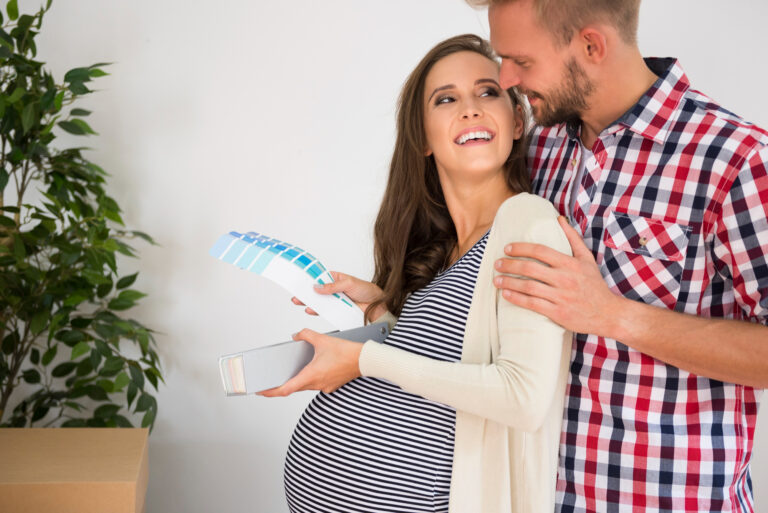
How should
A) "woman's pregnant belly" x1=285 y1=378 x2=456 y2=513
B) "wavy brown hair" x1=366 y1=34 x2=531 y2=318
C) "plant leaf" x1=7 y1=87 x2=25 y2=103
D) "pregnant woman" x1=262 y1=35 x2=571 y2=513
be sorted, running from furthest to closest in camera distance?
"plant leaf" x1=7 y1=87 x2=25 y2=103 → "wavy brown hair" x1=366 y1=34 x2=531 y2=318 → "woman's pregnant belly" x1=285 y1=378 x2=456 y2=513 → "pregnant woman" x1=262 y1=35 x2=571 y2=513

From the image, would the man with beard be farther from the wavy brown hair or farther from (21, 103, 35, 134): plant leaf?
(21, 103, 35, 134): plant leaf

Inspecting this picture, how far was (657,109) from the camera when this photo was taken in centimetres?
119

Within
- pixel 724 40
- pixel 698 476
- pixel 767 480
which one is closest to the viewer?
pixel 698 476

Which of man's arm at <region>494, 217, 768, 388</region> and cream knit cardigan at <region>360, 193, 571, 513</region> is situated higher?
man's arm at <region>494, 217, 768, 388</region>

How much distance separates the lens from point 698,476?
3.87 ft

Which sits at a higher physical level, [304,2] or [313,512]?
[304,2]

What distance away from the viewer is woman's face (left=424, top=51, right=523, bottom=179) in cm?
145

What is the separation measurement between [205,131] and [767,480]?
1890 millimetres

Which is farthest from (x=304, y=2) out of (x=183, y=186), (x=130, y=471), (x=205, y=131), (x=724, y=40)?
(x=130, y=471)

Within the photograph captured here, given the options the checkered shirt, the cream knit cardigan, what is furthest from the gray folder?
the checkered shirt

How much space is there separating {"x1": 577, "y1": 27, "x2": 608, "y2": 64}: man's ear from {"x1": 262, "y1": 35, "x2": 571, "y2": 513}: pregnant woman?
24 cm

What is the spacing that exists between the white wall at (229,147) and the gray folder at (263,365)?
3.38 feet

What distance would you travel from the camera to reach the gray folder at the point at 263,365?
124 cm

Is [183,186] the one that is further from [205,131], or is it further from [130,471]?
[130,471]
